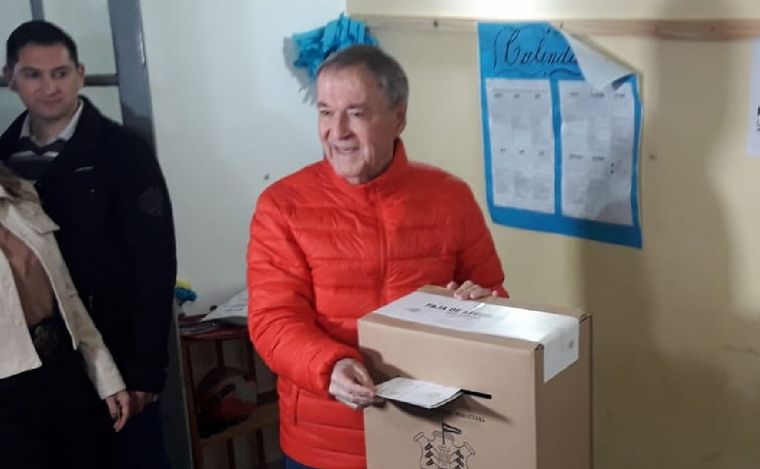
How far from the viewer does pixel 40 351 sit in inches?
66.2

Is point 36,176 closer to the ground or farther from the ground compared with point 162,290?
farther from the ground

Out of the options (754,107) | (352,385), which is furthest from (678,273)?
(352,385)

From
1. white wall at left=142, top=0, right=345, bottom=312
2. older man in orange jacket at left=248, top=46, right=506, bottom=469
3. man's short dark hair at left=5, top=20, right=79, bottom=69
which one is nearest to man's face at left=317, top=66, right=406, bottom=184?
older man in orange jacket at left=248, top=46, right=506, bottom=469

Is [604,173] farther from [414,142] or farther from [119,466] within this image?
[119,466]

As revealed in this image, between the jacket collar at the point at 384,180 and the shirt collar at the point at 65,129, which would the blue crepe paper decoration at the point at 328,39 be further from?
the jacket collar at the point at 384,180

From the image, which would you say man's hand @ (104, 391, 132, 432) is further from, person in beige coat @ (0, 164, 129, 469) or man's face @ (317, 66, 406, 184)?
man's face @ (317, 66, 406, 184)

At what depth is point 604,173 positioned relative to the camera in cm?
204

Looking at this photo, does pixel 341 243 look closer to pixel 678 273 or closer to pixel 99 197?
pixel 99 197

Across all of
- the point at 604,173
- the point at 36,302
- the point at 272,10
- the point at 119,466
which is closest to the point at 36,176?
the point at 36,302

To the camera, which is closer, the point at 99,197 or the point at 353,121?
the point at 353,121

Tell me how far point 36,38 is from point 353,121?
2.58ft

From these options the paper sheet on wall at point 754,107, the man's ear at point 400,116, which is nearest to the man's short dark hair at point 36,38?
the man's ear at point 400,116

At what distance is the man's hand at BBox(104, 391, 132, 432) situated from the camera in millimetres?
1838

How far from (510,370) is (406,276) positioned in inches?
14.5
